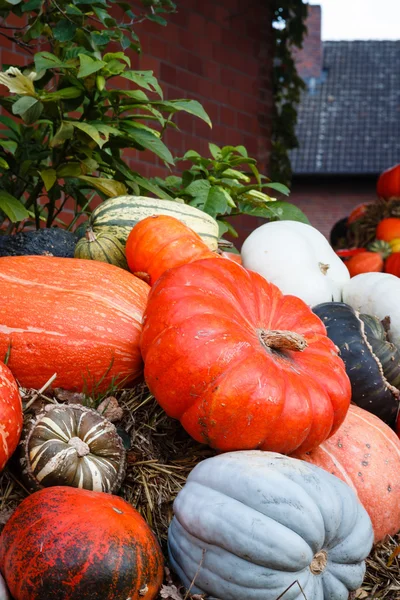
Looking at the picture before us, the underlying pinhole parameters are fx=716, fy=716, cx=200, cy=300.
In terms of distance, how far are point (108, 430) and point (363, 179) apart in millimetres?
22751

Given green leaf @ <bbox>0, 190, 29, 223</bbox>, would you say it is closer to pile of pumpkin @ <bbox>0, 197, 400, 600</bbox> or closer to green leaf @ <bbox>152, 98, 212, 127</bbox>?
pile of pumpkin @ <bbox>0, 197, 400, 600</bbox>

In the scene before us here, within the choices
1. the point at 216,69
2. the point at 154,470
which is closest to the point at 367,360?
the point at 154,470

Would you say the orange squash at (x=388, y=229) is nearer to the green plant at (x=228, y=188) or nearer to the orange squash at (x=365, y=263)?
the orange squash at (x=365, y=263)

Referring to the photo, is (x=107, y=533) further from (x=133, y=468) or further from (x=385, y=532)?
(x=385, y=532)

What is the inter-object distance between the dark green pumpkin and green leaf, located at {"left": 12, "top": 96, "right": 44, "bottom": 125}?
1.33 m

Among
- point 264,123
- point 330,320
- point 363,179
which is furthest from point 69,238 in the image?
point 363,179

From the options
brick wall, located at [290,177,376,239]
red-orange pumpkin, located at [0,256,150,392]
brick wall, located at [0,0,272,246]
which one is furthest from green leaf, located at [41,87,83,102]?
brick wall, located at [290,177,376,239]

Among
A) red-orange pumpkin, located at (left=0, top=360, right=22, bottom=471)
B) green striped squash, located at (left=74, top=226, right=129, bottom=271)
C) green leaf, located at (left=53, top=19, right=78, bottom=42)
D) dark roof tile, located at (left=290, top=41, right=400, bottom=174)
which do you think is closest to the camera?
red-orange pumpkin, located at (left=0, top=360, right=22, bottom=471)

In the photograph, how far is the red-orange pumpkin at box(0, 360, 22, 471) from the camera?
171 centimetres

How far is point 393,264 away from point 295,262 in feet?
7.03

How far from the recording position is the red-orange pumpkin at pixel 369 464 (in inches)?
83.2

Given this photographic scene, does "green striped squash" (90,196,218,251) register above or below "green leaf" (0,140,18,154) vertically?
below

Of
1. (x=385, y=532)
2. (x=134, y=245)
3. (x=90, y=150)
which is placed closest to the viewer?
(x=385, y=532)

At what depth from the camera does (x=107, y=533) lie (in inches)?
58.8
